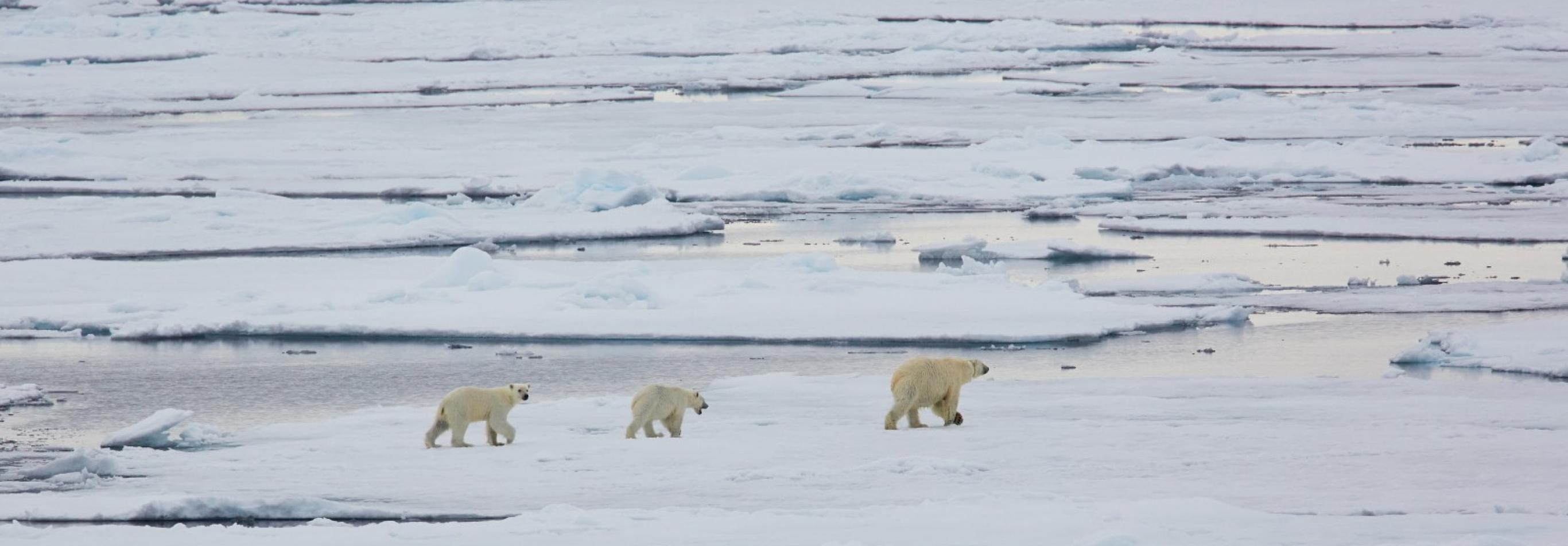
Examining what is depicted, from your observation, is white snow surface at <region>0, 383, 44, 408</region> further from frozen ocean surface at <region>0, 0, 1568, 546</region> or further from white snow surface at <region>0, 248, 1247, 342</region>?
white snow surface at <region>0, 248, 1247, 342</region>

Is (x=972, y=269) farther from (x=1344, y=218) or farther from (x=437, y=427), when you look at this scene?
(x=437, y=427)

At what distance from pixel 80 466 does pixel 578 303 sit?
4.22m

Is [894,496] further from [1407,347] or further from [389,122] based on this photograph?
[389,122]

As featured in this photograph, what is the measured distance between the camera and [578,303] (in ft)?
33.1

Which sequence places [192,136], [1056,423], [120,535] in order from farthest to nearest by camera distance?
[192,136] < [1056,423] < [120,535]

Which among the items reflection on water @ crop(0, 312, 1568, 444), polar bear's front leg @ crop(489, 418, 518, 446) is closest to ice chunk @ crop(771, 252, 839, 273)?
reflection on water @ crop(0, 312, 1568, 444)

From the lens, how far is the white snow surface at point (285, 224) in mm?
13055

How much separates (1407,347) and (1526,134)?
11.5 meters

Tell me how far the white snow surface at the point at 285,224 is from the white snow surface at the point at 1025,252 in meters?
2.48

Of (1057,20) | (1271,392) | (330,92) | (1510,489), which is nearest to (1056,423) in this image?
(1271,392)

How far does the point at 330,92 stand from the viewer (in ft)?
88.3

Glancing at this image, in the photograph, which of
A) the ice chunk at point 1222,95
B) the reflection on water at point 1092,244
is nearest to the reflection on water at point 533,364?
the reflection on water at point 1092,244

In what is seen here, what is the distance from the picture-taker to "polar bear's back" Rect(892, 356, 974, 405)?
21.3ft

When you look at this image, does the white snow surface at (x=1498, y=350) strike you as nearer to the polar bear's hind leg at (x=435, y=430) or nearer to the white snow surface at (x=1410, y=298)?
the white snow surface at (x=1410, y=298)
